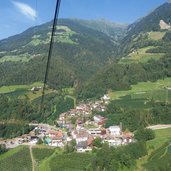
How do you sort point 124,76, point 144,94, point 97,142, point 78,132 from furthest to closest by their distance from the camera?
point 124,76 < point 144,94 < point 78,132 < point 97,142

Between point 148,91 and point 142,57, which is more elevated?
point 142,57

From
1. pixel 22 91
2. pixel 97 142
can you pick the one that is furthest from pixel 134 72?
pixel 97 142

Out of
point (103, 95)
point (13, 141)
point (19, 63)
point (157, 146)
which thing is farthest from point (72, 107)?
point (19, 63)

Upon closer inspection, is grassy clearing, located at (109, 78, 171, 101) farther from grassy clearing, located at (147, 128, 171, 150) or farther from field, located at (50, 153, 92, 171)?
field, located at (50, 153, 92, 171)

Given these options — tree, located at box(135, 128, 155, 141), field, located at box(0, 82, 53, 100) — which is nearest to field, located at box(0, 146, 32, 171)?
tree, located at box(135, 128, 155, 141)

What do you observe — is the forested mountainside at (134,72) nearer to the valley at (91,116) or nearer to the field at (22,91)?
the valley at (91,116)

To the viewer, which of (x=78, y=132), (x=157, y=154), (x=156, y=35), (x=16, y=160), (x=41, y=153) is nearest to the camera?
(x=157, y=154)

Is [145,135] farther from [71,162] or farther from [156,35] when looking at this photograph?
[156,35]

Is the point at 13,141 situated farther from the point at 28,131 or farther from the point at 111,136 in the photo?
the point at 111,136
